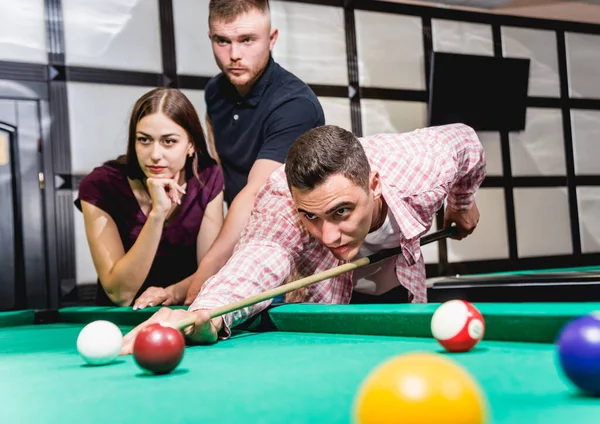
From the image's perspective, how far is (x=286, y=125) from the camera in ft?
10.2

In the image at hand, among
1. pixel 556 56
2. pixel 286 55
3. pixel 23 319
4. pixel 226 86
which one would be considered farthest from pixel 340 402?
pixel 556 56

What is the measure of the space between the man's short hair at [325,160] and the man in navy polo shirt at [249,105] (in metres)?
0.73

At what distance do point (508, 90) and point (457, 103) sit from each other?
2.03 feet

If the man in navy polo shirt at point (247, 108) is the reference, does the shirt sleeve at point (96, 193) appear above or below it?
below

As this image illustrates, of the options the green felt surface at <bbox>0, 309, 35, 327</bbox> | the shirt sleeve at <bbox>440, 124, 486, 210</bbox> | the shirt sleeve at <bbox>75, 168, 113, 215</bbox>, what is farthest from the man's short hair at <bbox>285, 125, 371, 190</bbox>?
the green felt surface at <bbox>0, 309, 35, 327</bbox>

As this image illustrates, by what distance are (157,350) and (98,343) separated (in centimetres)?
29

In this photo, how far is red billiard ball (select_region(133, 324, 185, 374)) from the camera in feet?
4.33

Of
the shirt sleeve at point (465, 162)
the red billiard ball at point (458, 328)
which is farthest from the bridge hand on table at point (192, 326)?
the shirt sleeve at point (465, 162)

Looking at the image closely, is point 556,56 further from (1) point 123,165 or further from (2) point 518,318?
(2) point 518,318

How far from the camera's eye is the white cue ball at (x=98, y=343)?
1.54 meters

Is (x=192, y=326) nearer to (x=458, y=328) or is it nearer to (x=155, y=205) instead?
(x=458, y=328)

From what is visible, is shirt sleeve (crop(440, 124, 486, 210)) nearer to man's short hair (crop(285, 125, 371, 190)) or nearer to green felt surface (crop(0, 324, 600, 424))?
man's short hair (crop(285, 125, 371, 190))

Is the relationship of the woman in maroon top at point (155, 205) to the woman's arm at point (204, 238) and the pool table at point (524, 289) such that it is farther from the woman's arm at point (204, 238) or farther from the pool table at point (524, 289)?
the pool table at point (524, 289)

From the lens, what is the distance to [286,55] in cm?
595
